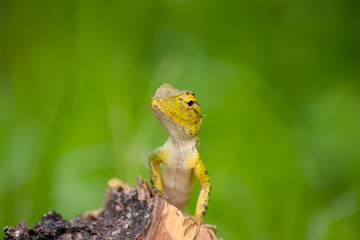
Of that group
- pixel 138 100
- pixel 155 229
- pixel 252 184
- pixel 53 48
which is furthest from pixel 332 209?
pixel 53 48


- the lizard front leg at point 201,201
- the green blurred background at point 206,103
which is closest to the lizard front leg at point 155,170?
the lizard front leg at point 201,201

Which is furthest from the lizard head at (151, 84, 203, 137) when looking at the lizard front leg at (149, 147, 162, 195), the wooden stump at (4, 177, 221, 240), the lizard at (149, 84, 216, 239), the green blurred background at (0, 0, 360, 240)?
the green blurred background at (0, 0, 360, 240)

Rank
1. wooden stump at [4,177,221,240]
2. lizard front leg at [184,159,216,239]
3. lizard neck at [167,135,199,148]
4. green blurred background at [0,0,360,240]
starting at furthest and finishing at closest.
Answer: green blurred background at [0,0,360,240] → lizard neck at [167,135,199,148] → lizard front leg at [184,159,216,239] → wooden stump at [4,177,221,240]

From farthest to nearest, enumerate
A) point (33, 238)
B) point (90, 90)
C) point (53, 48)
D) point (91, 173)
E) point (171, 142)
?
point (53, 48) < point (90, 90) < point (91, 173) < point (171, 142) < point (33, 238)

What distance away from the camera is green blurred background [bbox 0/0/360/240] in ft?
13.1

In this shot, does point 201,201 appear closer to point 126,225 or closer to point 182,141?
point 182,141

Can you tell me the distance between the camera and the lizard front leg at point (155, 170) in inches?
100

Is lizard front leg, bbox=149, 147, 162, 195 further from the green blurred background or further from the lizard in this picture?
the green blurred background

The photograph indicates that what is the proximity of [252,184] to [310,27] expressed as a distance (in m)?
1.90

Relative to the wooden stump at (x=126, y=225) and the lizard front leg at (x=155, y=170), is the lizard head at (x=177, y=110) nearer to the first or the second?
the lizard front leg at (x=155, y=170)

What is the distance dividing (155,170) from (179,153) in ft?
0.71

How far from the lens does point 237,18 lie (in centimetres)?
476

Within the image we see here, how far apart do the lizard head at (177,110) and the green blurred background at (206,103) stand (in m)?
1.44

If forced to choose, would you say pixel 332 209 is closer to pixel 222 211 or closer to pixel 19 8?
pixel 222 211
